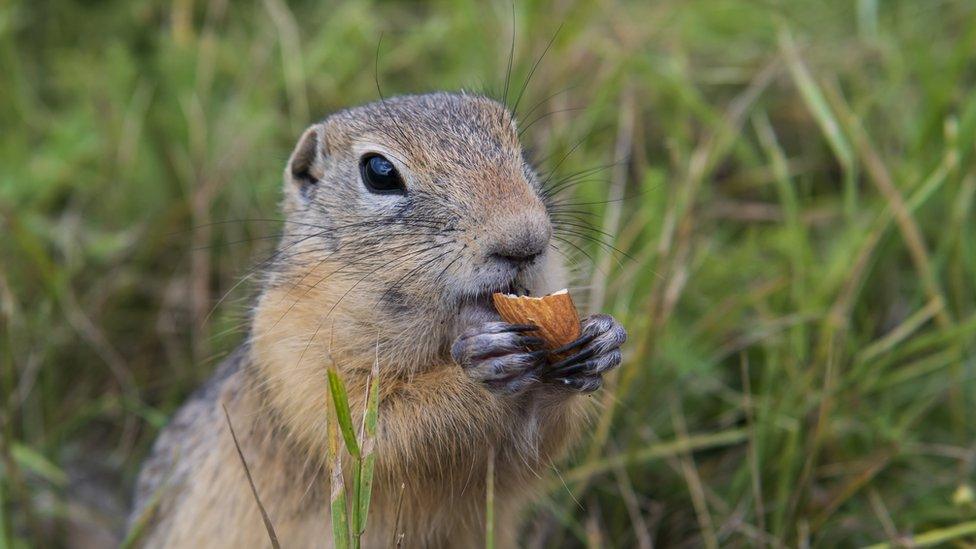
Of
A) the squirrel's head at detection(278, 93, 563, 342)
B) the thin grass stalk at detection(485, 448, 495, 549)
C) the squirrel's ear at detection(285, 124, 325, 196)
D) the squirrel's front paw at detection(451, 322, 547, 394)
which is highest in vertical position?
the squirrel's ear at detection(285, 124, 325, 196)

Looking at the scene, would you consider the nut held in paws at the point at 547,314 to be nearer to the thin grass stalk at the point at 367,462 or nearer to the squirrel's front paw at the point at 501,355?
the squirrel's front paw at the point at 501,355

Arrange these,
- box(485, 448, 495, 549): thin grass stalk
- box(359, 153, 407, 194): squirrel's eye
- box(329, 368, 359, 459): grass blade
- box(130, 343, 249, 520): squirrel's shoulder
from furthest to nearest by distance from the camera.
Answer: box(130, 343, 249, 520): squirrel's shoulder → box(359, 153, 407, 194): squirrel's eye → box(485, 448, 495, 549): thin grass stalk → box(329, 368, 359, 459): grass blade

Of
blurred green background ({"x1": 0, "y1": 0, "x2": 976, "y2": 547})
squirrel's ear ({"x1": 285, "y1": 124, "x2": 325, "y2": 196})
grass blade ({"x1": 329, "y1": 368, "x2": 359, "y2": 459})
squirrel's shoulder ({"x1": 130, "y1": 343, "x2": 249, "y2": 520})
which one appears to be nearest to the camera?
grass blade ({"x1": 329, "y1": 368, "x2": 359, "y2": 459})

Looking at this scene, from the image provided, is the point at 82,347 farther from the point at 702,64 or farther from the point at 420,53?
the point at 702,64

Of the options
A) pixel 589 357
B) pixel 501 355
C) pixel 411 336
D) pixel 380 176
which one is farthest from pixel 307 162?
pixel 589 357

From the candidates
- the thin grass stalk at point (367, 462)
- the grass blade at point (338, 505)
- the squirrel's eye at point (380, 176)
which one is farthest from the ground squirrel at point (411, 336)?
the grass blade at point (338, 505)

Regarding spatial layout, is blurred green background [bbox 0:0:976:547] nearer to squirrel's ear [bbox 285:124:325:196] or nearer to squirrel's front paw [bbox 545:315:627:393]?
squirrel's ear [bbox 285:124:325:196]

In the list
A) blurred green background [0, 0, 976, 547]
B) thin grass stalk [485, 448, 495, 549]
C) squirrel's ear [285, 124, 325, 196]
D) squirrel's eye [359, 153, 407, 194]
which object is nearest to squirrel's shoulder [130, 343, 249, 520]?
blurred green background [0, 0, 976, 547]
